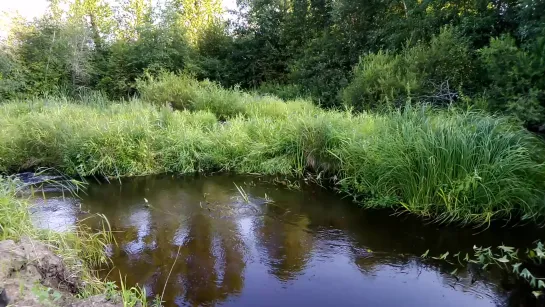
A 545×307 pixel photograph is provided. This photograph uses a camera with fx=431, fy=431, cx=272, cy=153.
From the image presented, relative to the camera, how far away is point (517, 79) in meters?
7.06

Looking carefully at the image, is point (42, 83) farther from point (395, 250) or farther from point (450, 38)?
point (395, 250)

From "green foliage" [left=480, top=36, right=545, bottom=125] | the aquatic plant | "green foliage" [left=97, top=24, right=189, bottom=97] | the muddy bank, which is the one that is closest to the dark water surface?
the aquatic plant

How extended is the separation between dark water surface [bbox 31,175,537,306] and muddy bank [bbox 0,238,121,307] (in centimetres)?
79

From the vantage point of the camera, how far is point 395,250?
4480mm

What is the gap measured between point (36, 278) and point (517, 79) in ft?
23.9

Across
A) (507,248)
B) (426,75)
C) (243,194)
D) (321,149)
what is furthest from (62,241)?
(426,75)

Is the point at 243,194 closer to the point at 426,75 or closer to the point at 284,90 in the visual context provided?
the point at 426,75

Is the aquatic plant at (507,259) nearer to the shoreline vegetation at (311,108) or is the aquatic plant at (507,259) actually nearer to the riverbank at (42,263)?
the shoreline vegetation at (311,108)

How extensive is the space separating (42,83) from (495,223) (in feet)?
45.7

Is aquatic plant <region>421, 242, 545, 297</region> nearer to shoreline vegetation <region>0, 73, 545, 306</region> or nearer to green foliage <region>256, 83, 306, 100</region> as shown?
shoreline vegetation <region>0, 73, 545, 306</region>

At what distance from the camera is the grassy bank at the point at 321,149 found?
5.11 metres

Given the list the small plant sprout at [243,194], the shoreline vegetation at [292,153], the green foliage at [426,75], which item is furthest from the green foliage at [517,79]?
the small plant sprout at [243,194]

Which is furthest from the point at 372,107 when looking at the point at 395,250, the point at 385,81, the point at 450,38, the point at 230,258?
the point at 230,258

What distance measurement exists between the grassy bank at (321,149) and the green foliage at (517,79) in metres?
1.11
